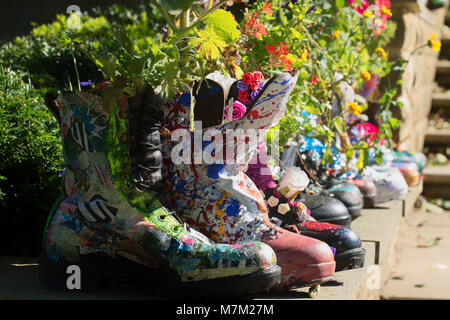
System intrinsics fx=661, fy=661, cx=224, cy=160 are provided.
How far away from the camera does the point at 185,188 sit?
1994 millimetres

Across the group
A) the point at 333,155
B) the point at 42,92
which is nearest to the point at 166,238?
the point at 42,92

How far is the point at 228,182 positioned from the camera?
198 centimetres

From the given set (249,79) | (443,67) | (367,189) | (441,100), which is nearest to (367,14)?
(367,189)

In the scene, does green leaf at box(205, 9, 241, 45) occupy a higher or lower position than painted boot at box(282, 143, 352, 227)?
higher

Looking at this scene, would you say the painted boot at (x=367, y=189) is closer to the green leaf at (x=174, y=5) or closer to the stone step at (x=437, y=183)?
the green leaf at (x=174, y=5)

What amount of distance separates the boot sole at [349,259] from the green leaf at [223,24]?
2.66 feet

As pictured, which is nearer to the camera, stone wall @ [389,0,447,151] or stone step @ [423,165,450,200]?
stone wall @ [389,0,447,151]

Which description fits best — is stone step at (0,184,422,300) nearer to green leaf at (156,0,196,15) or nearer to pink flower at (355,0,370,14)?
green leaf at (156,0,196,15)

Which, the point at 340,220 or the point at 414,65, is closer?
the point at 340,220

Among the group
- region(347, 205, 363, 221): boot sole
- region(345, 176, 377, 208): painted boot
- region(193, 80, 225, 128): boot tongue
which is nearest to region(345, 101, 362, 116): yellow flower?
region(345, 176, 377, 208): painted boot

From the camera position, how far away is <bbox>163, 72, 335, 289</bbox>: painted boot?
76.8 inches

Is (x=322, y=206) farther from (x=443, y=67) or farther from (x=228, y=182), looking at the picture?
(x=443, y=67)

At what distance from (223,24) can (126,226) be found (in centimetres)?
64

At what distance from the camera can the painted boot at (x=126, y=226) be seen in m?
1.81
